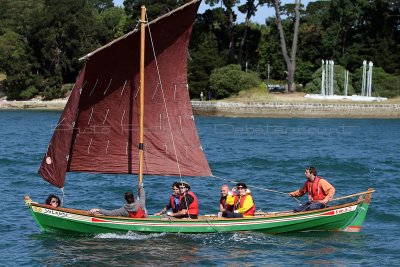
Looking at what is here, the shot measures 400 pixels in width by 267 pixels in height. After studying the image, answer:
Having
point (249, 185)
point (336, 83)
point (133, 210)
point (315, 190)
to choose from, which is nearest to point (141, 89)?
point (133, 210)

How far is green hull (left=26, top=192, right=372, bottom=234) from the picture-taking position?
873 inches

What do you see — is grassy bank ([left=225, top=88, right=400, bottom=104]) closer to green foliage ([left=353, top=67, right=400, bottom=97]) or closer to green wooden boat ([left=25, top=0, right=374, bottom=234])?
green foliage ([left=353, top=67, right=400, bottom=97])

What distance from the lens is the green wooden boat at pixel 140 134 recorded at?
72.9 feet

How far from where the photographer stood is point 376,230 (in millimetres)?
25375

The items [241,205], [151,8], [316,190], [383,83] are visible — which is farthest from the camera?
[151,8]

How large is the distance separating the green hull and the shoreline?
6138 cm

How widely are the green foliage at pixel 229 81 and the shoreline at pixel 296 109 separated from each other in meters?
4.06

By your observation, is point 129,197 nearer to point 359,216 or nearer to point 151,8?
point 359,216

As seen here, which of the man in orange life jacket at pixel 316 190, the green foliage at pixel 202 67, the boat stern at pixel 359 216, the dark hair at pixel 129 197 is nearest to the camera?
the dark hair at pixel 129 197

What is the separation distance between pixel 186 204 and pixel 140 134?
2390mm

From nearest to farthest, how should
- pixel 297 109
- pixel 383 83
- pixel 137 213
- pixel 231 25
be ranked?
pixel 137 213, pixel 297 109, pixel 383 83, pixel 231 25

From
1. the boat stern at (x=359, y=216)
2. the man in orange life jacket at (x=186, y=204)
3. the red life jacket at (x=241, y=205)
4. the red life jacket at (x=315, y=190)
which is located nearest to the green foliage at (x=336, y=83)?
the boat stern at (x=359, y=216)

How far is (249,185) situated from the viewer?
117ft

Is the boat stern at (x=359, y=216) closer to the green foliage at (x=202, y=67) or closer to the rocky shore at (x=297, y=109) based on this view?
the rocky shore at (x=297, y=109)
